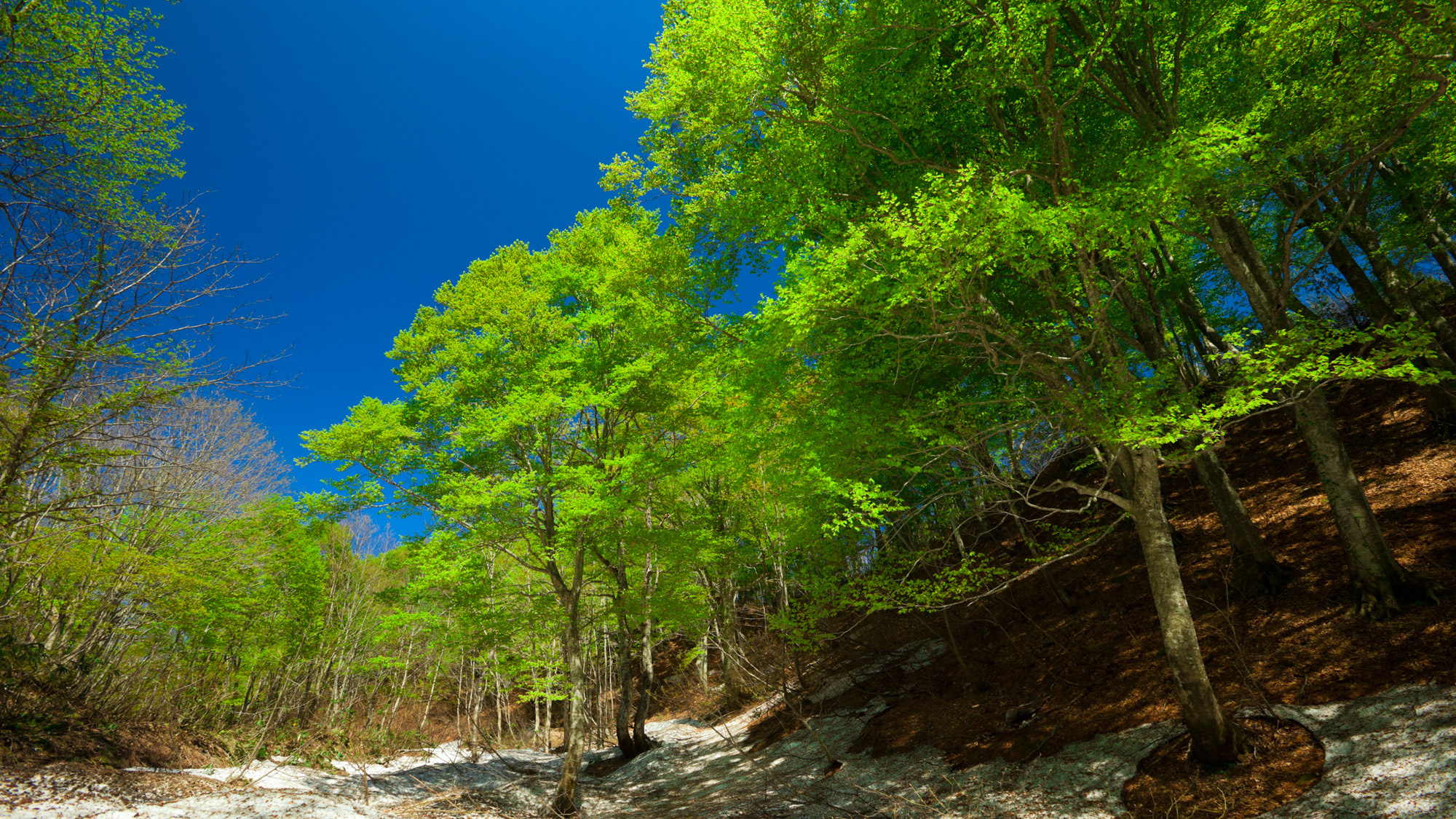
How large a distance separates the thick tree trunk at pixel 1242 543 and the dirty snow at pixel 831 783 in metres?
2.35

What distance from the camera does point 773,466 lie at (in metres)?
9.51

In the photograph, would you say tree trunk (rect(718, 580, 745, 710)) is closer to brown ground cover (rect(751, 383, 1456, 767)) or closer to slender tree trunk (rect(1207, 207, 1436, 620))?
brown ground cover (rect(751, 383, 1456, 767))

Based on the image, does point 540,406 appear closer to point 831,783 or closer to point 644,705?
point 831,783

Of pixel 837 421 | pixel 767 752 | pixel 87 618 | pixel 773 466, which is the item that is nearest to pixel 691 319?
pixel 773 466

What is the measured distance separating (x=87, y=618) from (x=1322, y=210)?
21.7m

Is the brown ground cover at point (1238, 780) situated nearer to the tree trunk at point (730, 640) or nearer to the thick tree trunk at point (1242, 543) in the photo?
the thick tree trunk at point (1242, 543)

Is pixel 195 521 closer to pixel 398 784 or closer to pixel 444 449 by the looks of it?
pixel 444 449

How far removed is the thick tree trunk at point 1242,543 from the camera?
6.97 meters

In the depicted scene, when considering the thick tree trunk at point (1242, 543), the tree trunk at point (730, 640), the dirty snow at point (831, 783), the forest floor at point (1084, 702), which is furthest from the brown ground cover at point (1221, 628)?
the tree trunk at point (730, 640)

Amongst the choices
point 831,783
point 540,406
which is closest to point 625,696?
point 831,783

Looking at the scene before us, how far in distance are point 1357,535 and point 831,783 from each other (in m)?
6.92

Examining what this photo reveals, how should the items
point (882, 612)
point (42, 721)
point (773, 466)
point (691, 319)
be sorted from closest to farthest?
1. point (42, 721)
2. point (773, 466)
3. point (691, 319)
4. point (882, 612)

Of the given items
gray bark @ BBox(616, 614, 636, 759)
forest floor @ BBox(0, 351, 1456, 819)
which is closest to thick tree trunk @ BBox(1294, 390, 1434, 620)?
forest floor @ BBox(0, 351, 1456, 819)

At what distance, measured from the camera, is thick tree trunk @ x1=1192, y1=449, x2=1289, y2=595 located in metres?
6.97
